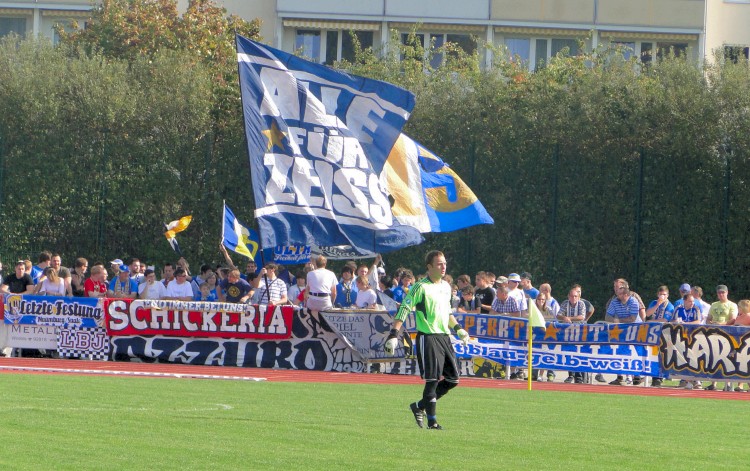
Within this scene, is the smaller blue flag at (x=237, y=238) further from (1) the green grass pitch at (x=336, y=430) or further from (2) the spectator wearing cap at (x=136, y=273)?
(1) the green grass pitch at (x=336, y=430)

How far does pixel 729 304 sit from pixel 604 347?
2.37 m

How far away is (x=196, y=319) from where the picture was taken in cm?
2309

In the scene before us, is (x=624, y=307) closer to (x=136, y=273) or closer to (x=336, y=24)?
(x=136, y=273)

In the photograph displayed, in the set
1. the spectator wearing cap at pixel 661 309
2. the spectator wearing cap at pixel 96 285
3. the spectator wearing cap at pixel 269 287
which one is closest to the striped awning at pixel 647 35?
the spectator wearing cap at pixel 661 309

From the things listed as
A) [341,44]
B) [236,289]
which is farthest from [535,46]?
[236,289]

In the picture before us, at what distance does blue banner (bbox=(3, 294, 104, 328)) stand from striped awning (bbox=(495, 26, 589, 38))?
2650 centimetres

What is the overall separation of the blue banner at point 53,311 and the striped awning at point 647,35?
27.9 metres

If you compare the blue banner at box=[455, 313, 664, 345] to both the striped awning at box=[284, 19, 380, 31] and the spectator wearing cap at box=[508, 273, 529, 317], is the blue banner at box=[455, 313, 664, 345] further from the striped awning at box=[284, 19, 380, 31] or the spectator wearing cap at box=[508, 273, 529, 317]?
the striped awning at box=[284, 19, 380, 31]

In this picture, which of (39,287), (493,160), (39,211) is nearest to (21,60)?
(39,211)

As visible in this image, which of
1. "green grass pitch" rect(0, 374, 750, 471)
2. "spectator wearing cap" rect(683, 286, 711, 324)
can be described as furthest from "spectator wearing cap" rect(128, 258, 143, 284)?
"spectator wearing cap" rect(683, 286, 711, 324)

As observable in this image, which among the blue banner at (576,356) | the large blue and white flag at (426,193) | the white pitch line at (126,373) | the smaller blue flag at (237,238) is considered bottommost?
the white pitch line at (126,373)

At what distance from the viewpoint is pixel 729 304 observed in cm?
2212

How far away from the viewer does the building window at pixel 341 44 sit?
4709 cm

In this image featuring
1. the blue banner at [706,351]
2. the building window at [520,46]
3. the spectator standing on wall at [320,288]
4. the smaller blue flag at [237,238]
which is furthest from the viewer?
the building window at [520,46]
